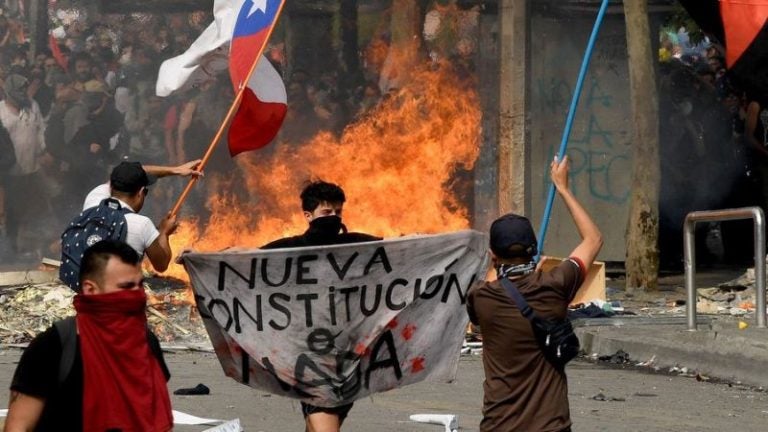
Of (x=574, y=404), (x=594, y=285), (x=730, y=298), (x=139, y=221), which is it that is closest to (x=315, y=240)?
(x=139, y=221)

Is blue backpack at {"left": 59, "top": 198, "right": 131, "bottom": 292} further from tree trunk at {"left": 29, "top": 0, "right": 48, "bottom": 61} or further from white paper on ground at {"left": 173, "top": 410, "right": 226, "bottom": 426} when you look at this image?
tree trunk at {"left": 29, "top": 0, "right": 48, "bottom": 61}

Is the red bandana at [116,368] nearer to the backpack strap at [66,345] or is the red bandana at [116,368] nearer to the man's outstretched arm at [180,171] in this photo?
the backpack strap at [66,345]

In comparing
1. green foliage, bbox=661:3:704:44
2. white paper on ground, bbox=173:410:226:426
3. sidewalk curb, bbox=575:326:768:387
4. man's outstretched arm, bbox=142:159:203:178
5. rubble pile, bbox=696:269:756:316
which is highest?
green foliage, bbox=661:3:704:44

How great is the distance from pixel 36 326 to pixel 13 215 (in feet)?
19.6

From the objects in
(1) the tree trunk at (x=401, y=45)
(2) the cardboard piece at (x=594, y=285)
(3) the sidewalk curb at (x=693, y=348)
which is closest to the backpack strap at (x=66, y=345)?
(3) the sidewalk curb at (x=693, y=348)

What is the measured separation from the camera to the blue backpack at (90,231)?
22.8ft

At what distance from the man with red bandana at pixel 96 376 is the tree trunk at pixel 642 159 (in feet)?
38.2

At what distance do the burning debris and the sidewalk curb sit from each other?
3.02 meters

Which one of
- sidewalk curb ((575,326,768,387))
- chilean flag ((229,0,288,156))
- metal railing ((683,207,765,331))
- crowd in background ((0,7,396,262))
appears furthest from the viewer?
crowd in background ((0,7,396,262))

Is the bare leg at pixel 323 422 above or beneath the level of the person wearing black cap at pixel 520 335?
beneath

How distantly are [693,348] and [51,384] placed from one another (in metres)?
7.55

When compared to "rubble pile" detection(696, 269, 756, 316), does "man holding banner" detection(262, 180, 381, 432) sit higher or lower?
higher

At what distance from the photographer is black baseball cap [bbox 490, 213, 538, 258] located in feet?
18.4

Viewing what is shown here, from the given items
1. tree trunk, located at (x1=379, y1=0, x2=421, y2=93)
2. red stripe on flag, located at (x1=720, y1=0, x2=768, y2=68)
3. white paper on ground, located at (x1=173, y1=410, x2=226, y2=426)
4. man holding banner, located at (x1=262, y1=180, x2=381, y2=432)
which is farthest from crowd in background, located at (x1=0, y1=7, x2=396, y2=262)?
man holding banner, located at (x1=262, y1=180, x2=381, y2=432)
